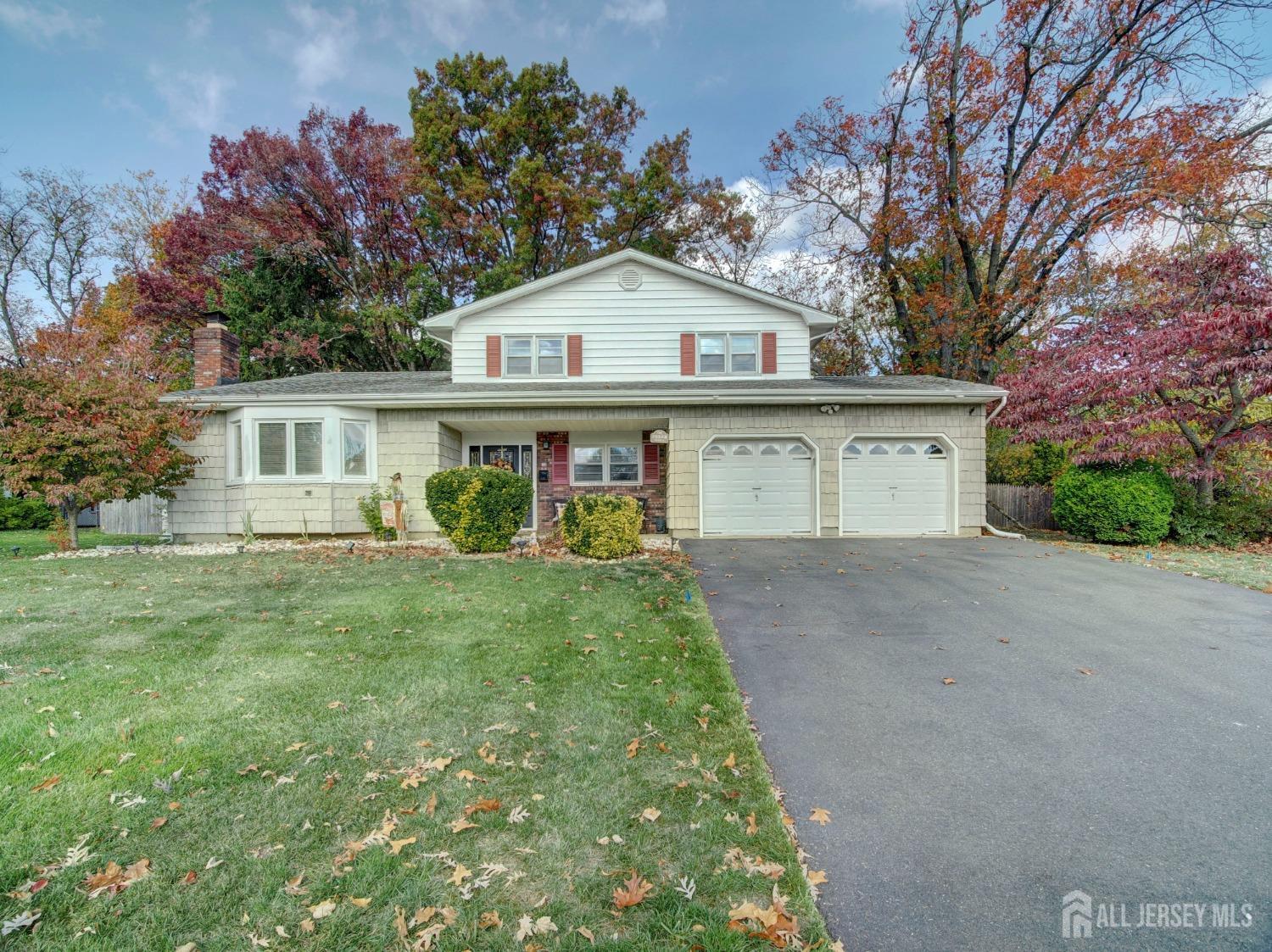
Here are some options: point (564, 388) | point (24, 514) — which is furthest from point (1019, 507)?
point (24, 514)

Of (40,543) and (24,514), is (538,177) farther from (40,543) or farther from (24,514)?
(24,514)

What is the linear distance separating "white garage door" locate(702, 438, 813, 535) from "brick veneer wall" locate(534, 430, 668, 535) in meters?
2.23

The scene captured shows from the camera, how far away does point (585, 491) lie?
14078mm

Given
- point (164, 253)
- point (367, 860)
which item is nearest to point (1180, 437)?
point (367, 860)

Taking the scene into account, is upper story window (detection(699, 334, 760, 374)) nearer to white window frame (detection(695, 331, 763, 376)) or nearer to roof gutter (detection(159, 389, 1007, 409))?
white window frame (detection(695, 331, 763, 376))

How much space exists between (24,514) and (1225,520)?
31.9 meters

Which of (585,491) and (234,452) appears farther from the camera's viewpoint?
(585,491)

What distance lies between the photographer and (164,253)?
70.4 ft

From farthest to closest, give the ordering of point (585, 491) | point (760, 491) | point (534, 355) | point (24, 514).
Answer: point (24, 514)
point (585, 491)
point (534, 355)
point (760, 491)

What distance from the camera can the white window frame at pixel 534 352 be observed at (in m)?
12.9

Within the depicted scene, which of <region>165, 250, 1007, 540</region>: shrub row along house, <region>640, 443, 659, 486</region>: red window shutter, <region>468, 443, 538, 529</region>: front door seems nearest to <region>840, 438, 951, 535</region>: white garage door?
<region>165, 250, 1007, 540</region>: shrub row along house

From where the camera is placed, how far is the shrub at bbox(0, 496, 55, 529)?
1717cm

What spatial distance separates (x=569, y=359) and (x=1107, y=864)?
11944 mm

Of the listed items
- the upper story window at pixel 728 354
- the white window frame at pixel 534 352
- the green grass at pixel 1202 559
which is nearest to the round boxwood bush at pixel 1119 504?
the green grass at pixel 1202 559
